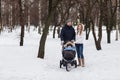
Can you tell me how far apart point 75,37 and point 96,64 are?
1.89m

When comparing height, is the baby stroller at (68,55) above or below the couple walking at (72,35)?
below

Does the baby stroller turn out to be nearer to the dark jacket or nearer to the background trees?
the dark jacket

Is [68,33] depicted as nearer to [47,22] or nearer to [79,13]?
[47,22]

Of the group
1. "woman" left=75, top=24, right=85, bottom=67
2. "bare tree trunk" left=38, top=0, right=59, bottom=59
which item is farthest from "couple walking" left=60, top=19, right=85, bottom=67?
"bare tree trunk" left=38, top=0, right=59, bottom=59

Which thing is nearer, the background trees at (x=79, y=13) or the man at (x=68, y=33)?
the man at (x=68, y=33)

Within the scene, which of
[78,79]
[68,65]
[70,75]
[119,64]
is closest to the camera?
[78,79]

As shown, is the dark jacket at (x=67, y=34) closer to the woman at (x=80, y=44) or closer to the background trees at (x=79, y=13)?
the woman at (x=80, y=44)

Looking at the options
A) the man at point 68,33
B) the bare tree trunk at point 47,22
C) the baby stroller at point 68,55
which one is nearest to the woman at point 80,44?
the man at point 68,33

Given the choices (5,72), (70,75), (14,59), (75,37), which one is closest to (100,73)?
(70,75)

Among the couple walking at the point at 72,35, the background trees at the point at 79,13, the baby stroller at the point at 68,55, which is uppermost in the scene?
the background trees at the point at 79,13

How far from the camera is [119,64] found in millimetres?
16844

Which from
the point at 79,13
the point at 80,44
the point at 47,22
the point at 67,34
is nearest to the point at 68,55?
the point at 67,34

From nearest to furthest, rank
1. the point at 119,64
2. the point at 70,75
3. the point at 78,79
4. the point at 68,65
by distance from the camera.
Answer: the point at 78,79 → the point at 70,75 → the point at 68,65 → the point at 119,64

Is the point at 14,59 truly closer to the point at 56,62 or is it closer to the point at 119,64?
the point at 56,62
